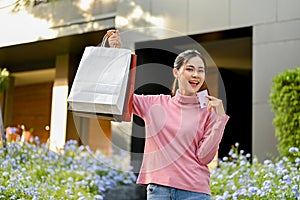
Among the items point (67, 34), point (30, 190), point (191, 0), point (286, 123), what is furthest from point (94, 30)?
point (30, 190)

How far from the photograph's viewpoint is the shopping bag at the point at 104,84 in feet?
6.75

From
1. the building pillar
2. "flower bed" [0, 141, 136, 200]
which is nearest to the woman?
"flower bed" [0, 141, 136, 200]

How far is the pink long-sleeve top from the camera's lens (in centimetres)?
214

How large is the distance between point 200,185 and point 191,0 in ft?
14.9

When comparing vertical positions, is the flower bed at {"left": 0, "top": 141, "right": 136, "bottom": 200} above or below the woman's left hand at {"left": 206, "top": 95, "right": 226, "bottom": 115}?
below

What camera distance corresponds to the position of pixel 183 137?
215 cm

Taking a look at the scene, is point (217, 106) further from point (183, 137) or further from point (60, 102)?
point (60, 102)

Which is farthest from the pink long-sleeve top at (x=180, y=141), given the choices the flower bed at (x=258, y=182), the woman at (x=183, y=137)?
the flower bed at (x=258, y=182)

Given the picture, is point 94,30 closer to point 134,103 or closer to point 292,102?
point 292,102

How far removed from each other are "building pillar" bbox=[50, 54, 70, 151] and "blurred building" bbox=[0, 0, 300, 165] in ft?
0.06

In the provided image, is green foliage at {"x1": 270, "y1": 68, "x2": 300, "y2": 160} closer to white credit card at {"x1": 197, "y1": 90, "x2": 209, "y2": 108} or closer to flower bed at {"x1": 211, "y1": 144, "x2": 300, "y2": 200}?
flower bed at {"x1": 211, "y1": 144, "x2": 300, "y2": 200}

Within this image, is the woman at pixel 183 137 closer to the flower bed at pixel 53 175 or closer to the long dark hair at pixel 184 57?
the long dark hair at pixel 184 57

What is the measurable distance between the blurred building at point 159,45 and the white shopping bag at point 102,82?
0.29 m

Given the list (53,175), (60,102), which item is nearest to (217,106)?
(53,175)
